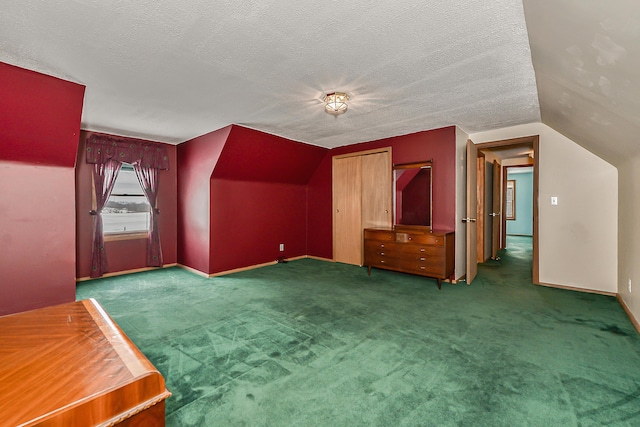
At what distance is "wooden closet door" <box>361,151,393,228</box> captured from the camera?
4695mm

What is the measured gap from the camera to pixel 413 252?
3.91 metres

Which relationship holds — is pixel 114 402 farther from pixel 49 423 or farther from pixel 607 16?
pixel 607 16

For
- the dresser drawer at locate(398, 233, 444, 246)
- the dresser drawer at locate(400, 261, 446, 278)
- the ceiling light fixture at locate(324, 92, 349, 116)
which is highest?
the ceiling light fixture at locate(324, 92, 349, 116)

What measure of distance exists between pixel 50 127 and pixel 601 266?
245 inches

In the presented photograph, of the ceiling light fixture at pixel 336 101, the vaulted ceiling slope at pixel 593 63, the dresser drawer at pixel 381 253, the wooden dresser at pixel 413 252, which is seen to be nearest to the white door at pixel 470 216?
the wooden dresser at pixel 413 252

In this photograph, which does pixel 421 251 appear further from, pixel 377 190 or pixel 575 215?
pixel 575 215

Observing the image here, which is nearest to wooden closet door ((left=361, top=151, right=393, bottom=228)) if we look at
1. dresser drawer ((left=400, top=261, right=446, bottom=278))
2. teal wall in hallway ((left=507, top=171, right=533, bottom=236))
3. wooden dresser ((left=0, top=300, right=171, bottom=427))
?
Answer: dresser drawer ((left=400, top=261, right=446, bottom=278))

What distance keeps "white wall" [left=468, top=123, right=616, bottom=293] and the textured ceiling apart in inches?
30.3

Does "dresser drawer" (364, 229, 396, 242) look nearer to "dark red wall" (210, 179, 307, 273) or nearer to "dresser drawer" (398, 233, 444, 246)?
"dresser drawer" (398, 233, 444, 246)

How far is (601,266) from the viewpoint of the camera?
348cm

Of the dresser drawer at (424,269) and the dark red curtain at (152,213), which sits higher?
the dark red curtain at (152,213)

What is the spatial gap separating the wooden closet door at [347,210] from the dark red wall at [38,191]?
3798 mm

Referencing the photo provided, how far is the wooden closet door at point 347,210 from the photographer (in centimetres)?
513

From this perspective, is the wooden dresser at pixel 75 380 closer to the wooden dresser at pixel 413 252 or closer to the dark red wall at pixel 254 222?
the dark red wall at pixel 254 222
